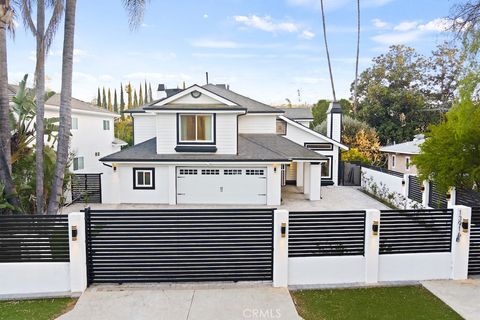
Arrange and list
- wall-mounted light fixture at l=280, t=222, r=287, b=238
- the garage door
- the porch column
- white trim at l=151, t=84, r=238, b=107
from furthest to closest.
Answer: the porch column
white trim at l=151, t=84, r=238, b=107
the garage door
wall-mounted light fixture at l=280, t=222, r=287, b=238

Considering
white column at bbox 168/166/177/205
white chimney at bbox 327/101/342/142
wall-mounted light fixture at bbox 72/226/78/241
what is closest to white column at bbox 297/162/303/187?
white chimney at bbox 327/101/342/142

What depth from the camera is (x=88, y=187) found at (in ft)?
52.4

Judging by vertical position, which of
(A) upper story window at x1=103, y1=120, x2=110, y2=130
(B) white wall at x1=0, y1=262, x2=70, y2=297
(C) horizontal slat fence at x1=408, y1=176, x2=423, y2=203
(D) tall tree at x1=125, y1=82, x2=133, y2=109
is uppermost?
(D) tall tree at x1=125, y1=82, x2=133, y2=109

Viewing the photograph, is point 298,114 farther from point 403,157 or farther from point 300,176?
point 403,157

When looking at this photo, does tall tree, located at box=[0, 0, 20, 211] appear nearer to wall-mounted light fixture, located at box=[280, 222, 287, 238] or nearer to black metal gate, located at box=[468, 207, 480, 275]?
wall-mounted light fixture, located at box=[280, 222, 287, 238]

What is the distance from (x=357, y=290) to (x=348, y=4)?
120 feet

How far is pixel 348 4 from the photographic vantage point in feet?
116

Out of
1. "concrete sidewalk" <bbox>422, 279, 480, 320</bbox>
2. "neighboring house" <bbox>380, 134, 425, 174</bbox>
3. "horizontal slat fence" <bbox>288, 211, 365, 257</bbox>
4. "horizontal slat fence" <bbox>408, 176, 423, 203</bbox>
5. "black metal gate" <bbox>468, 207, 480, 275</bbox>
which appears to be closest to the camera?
"concrete sidewalk" <bbox>422, 279, 480, 320</bbox>

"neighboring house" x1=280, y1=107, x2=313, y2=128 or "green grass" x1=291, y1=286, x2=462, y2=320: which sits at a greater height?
"neighboring house" x1=280, y1=107, x2=313, y2=128

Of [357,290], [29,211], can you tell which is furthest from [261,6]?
[357,290]

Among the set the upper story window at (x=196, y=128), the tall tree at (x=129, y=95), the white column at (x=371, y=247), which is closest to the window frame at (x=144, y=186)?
the upper story window at (x=196, y=128)

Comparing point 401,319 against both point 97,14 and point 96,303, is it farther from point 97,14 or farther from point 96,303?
point 97,14

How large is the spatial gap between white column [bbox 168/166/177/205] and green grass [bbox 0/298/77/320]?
9.79 metres

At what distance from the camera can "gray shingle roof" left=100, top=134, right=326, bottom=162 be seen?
50.1 ft
